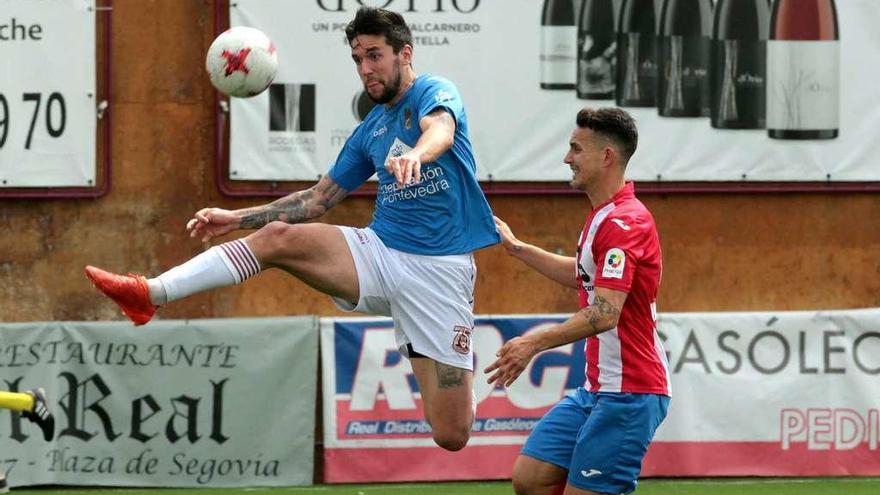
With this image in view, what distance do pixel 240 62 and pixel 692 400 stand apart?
510cm

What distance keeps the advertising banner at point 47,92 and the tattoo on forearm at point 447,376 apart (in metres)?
5.00

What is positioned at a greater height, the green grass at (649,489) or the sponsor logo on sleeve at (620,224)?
the sponsor logo on sleeve at (620,224)

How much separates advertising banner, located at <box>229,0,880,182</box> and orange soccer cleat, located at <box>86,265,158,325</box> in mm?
5360

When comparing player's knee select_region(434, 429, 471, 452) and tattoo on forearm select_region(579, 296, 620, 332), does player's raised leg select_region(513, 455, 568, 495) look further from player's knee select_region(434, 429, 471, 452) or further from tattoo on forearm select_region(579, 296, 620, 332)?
player's knee select_region(434, 429, 471, 452)

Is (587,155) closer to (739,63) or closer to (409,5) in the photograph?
(409,5)

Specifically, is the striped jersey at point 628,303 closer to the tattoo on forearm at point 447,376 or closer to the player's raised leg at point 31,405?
the tattoo on forearm at point 447,376

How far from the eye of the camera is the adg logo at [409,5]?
12.0 metres

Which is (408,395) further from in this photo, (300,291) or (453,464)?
(300,291)

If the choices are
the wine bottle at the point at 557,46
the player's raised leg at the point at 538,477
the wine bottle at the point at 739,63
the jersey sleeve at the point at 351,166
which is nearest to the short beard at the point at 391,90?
the jersey sleeve at the point at 351,166

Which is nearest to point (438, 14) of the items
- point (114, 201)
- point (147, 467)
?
point (114, 201)

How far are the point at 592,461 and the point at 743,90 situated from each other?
21.6 ft

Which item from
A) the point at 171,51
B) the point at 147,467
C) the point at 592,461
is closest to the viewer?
the point at 592,461

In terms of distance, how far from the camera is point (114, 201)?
1216 centimetres

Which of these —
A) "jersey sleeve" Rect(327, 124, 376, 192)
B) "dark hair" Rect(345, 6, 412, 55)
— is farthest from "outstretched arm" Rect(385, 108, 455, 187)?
"jersey sleeve" Rect(327, 124, 376, 192)
